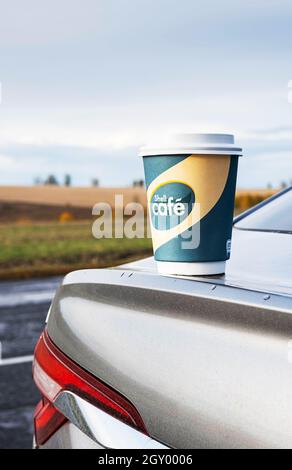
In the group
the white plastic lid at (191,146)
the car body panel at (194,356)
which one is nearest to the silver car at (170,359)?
the car body panel at (194,356)

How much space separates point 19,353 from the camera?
6.30 meters

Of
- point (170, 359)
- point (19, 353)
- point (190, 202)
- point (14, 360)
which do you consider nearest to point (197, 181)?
point (190, 202)

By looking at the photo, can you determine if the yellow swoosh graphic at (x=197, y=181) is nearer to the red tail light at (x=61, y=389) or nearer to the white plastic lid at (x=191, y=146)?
the white plastic lid at (x=191, y=146)

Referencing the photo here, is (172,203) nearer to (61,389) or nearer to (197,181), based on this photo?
(197,181)

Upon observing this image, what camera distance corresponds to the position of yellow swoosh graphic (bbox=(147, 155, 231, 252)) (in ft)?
6.50

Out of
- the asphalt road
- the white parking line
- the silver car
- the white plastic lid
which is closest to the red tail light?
the silver car

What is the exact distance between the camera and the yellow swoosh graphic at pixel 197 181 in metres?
1.98

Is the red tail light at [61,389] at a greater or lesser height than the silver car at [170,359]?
lesser

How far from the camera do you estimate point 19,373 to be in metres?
5.70

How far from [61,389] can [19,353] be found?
14.7ft

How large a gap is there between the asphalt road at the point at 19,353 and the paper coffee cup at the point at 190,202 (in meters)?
2.60

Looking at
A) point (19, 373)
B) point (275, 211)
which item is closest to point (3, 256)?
point (19, 373)
